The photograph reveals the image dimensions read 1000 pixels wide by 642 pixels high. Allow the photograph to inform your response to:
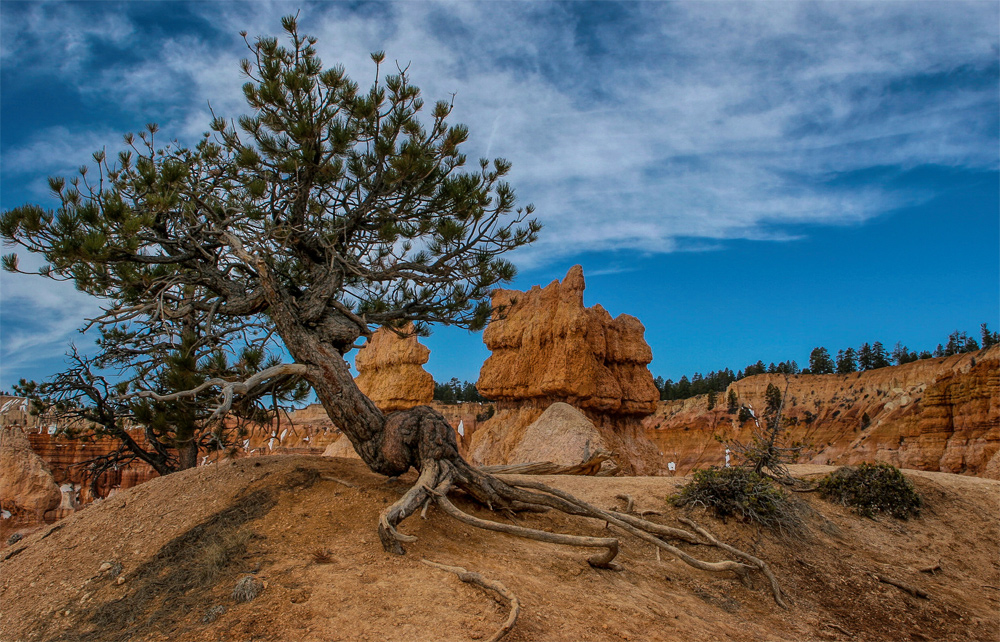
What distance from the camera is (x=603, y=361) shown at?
963 inches

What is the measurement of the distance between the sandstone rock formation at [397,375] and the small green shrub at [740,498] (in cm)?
1879

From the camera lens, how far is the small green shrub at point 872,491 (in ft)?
31.6

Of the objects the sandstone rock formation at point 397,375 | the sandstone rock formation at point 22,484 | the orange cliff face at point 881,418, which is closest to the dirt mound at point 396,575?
the orange cliff face at point 881,418

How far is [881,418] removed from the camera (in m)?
38.2

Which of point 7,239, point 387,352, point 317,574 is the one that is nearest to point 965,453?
point 387,352

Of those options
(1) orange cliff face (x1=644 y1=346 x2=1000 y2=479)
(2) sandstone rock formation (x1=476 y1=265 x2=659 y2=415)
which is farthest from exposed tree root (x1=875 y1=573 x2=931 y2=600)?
(2) sandstone rock formation (x1=476 y1=265 x2=659 y2=415)

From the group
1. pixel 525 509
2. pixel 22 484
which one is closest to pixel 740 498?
pixel 525 509

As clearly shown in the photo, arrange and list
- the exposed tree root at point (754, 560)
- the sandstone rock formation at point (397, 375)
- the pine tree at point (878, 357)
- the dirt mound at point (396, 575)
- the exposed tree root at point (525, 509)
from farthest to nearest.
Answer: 1. the pine tree at point (878, 357)
2. the sandstone rock formation at point (397, 375)
3. the exposed tree root at point (754, 560)
4. the exposed tree root at point (525, 509)
5. the dirt mound at point (396, 575)

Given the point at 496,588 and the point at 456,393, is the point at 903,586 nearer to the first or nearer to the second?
the point at 496,588

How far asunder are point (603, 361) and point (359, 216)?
699 inches

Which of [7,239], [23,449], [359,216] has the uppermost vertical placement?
[359,216]

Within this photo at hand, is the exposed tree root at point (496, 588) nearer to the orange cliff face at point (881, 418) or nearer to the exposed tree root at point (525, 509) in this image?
the exposed tree root at point (525, 509)

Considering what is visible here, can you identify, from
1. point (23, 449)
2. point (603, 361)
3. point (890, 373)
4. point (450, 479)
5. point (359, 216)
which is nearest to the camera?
point (450, 479)

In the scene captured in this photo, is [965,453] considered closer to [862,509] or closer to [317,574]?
[862,509]
